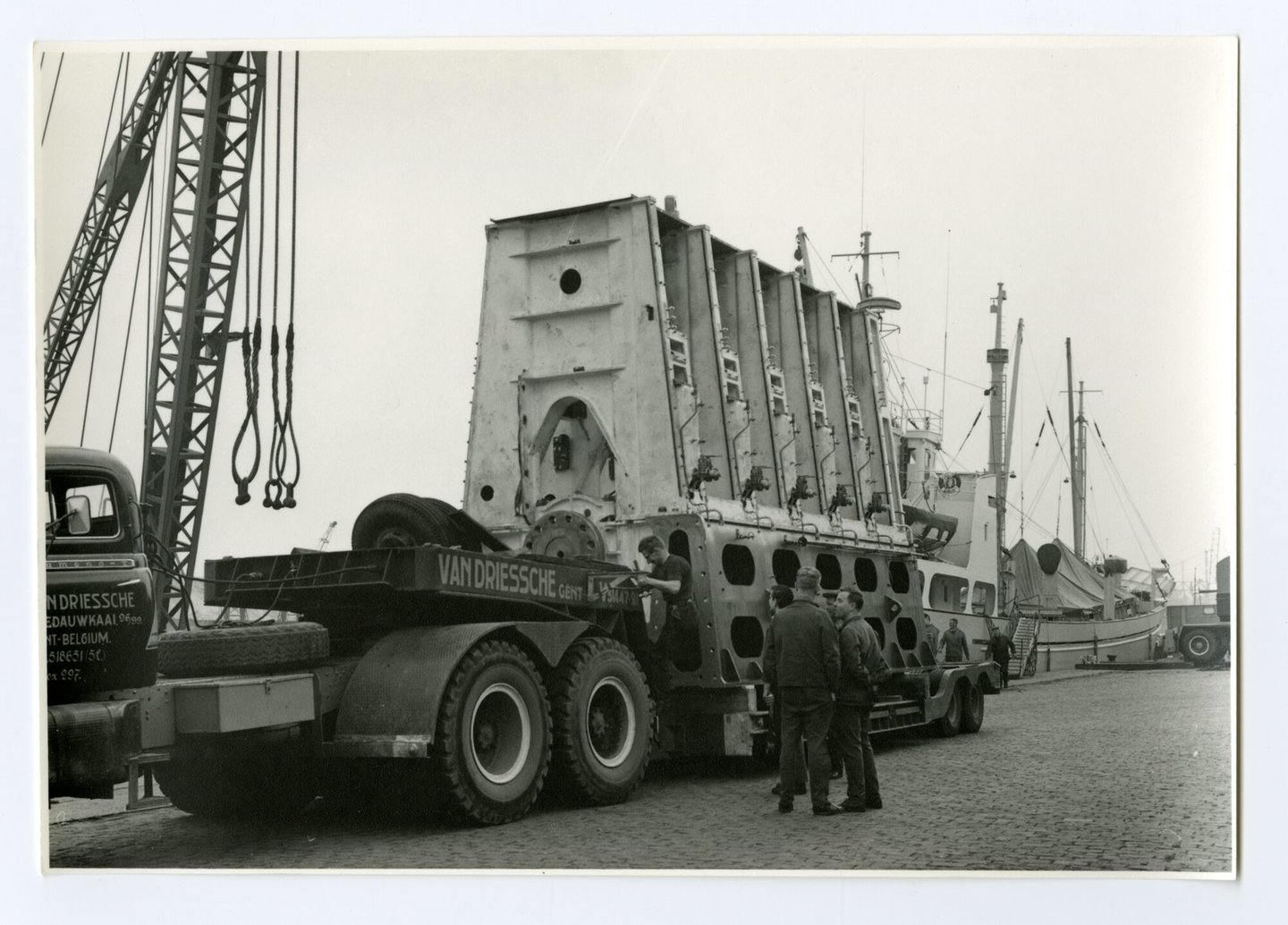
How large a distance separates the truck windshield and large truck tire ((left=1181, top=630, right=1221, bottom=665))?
7747 mm

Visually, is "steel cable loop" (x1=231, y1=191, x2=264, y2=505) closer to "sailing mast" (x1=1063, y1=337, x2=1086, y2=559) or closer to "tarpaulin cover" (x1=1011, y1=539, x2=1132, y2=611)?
"sailing mast" (x1=1063, y1=337, x2=1086, y2=559)

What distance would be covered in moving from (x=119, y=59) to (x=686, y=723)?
6923 mm

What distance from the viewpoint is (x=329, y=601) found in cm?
988

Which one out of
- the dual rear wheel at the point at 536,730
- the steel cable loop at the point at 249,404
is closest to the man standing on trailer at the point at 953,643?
the dual rear wheel at the point at 536,730

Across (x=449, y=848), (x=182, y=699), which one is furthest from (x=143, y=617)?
(x=449, y=848)

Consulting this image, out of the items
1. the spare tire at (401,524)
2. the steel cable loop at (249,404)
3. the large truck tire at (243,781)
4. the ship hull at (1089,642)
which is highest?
the steel cable loop at (249,404)

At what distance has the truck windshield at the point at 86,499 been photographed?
8.37m

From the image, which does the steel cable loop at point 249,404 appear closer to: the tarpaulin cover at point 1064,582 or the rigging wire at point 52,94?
the rigging wire at point 52,94

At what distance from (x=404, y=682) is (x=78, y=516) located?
2.27 meters

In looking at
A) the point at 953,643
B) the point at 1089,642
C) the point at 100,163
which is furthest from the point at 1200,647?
the point at 1089,642

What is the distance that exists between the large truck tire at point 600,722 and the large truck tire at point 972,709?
567 cm

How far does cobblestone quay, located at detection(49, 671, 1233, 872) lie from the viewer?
8.80m

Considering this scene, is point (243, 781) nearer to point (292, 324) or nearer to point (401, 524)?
point (401, 524)

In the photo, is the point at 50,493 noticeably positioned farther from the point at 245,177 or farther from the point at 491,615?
the point at 245,177
